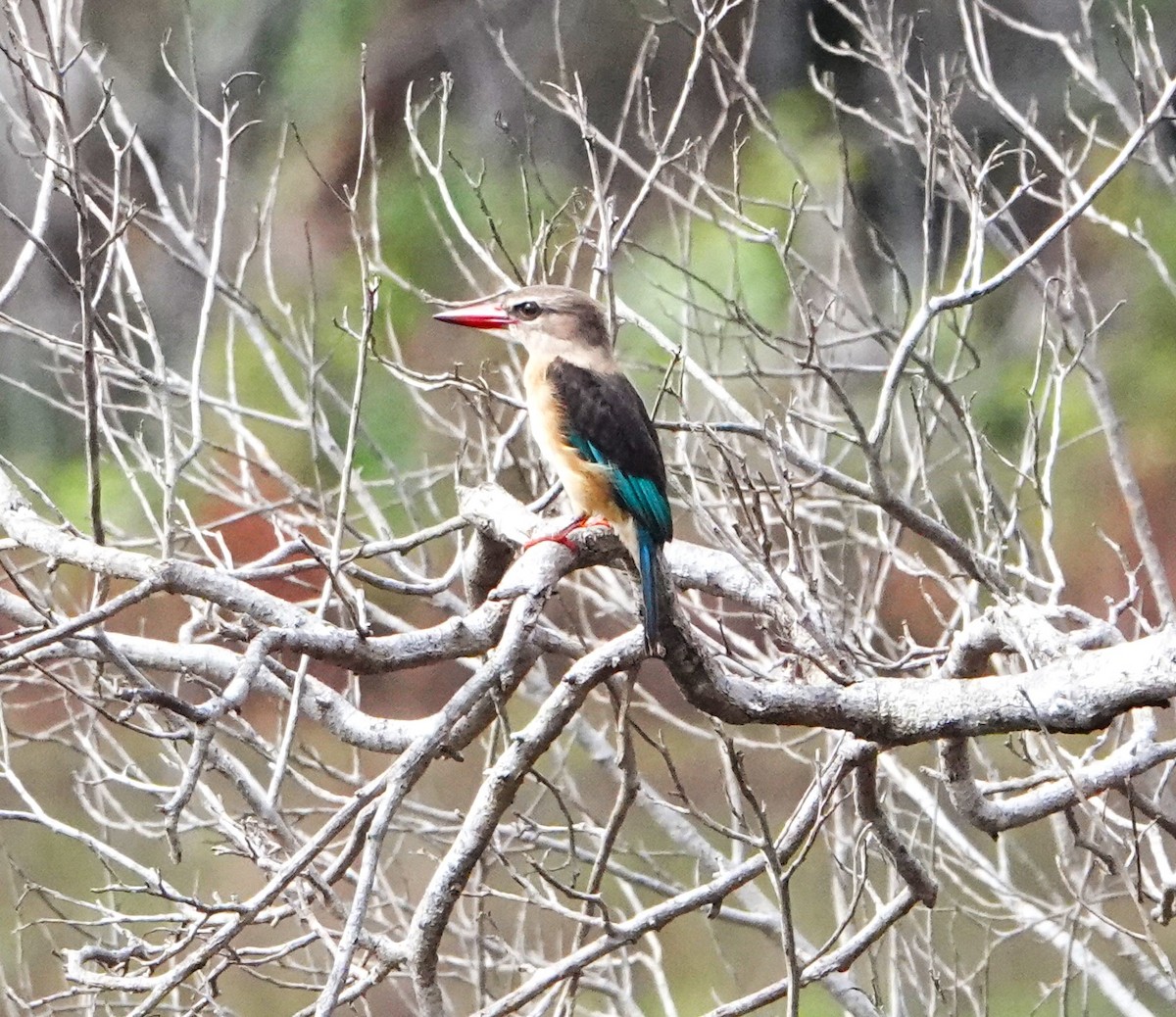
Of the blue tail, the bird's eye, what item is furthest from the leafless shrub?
the bird's eye

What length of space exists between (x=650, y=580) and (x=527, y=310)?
93cm

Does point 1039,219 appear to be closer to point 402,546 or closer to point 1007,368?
point 1007,368

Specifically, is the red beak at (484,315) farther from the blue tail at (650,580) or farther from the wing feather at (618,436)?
the blue tail at (650,580)

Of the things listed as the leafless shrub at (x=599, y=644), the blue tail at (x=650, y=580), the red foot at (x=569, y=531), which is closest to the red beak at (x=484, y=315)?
the leafless shrub at (x=599, y=644)

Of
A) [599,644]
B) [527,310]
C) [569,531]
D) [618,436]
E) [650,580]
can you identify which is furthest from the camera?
[599,644]

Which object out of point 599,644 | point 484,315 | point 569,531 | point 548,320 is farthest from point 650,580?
point 599,644

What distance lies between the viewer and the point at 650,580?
6.69ft

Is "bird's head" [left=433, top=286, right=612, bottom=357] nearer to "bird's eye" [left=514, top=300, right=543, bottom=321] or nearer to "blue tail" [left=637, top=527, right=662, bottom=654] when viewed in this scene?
"bird's eye" [left=514, top=300, right=543, bottom=321]

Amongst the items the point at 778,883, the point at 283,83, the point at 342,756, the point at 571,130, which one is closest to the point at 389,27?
the point at 283,83

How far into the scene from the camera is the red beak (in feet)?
9.29

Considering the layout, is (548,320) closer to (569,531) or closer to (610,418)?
→ (610,418)

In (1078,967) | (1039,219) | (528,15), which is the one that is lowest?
(1078,967)

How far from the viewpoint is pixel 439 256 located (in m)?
6.62

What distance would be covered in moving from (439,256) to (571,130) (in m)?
0.99
